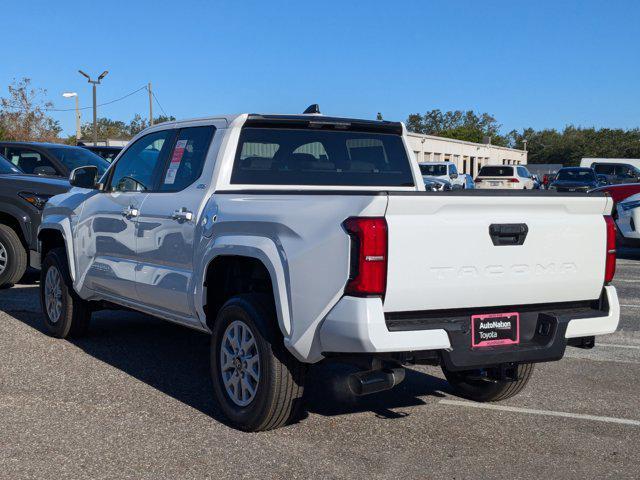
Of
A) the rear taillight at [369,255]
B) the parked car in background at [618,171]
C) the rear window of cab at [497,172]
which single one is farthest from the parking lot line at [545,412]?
the parked car in background at [618,171]

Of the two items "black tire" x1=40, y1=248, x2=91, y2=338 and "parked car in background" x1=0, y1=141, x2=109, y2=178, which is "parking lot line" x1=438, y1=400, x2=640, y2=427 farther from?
"parked car in background" x1=0, y1=141, x2=109, y2=178

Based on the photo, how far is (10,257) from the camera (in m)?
10.5

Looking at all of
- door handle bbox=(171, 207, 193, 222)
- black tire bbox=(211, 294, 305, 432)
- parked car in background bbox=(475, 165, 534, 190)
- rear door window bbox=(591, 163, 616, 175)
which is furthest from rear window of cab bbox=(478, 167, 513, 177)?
black tire bbox=(211, 294, 305, 432)

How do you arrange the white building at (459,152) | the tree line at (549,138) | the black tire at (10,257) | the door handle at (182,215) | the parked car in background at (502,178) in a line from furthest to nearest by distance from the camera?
the tree line at (549,138), the white building at (459,152), the parked car in background at (502,178), the black tire at (10,257), the door handle at (182,215)

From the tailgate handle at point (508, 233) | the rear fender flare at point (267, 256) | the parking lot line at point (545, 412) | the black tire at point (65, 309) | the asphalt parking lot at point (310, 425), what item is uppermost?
the tailgate handle at point (508, 233)

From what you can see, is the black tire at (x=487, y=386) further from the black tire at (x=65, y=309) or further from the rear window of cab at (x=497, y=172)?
the rear window of cab at (x=497, y=172)

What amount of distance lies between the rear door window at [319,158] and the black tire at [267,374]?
1043 millimetres

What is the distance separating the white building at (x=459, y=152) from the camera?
59169mm

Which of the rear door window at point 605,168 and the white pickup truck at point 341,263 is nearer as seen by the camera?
the white pickup truck at point 341,263

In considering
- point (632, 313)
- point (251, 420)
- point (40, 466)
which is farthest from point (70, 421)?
point (632, 313)

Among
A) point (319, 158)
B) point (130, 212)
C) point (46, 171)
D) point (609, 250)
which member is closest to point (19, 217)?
point (46, 171)

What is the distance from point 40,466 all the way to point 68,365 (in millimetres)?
2371

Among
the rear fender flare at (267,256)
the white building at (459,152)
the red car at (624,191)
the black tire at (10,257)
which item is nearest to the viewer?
the rear fender flare at (267,256)

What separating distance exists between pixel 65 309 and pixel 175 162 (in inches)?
86.2
